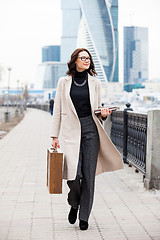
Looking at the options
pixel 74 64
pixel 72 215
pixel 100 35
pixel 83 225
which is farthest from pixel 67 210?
pixel 100 35

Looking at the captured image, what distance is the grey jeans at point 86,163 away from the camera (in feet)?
12.5

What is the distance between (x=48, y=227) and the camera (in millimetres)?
4012

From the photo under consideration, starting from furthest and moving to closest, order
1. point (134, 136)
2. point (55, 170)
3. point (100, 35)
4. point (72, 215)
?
1. point (100, 35)
2. point (134, 136)
3. point (72, 215)
4. point (55, 170)

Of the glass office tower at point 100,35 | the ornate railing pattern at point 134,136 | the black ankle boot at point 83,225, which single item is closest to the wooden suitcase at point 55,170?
the black ankle boot at point 83,225

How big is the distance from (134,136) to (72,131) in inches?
148

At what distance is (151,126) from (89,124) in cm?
210

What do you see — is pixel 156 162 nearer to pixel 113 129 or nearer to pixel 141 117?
pixel 141 117

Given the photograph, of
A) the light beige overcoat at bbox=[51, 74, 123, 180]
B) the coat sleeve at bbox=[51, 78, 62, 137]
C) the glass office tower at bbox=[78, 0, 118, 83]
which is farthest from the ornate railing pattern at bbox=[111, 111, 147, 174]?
the glass office tower at bbox=[78, 0, 118, 83]

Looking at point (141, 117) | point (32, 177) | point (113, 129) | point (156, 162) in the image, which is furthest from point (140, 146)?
point (113, 129)

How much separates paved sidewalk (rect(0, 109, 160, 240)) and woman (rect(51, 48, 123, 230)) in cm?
30

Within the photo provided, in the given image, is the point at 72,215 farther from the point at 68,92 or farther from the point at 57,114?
the point at 68,92

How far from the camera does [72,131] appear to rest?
380cm

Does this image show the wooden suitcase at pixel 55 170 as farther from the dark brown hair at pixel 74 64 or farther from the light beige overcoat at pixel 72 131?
the dark brown hair at pixel 74 64

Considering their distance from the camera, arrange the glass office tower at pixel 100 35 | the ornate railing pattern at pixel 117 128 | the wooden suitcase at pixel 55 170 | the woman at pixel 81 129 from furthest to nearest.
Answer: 1. the glass office tower at pixel 100 35
2. the ornate railing pattern at pixel 117 128
3. the woman at pixel 81 129
4. the wooden suitcase at pixel 55 170
